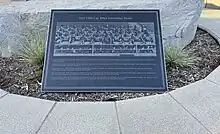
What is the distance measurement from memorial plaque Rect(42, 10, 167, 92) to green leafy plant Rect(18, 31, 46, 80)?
22cm

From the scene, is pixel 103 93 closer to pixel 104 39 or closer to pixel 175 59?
pixel 104 39

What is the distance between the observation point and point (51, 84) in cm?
326

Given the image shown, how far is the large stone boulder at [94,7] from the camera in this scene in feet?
12.8

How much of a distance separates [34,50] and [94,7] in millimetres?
824

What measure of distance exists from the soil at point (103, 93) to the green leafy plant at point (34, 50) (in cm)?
6

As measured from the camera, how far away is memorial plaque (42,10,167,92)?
10.8 feet

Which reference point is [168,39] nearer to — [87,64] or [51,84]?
[87,64]

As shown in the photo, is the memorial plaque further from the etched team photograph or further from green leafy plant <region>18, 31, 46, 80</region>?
green leafy plant <region>18, 31, 46, 80</region>

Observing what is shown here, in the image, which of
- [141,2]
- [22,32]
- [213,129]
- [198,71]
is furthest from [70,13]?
[213,129]

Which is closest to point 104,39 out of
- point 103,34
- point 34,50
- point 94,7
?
point 103,34

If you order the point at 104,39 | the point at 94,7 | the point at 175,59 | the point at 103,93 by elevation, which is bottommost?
the point at 103,93

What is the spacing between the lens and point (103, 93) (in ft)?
10.6

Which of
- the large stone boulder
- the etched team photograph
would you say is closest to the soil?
the large stone boulder

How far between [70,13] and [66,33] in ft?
0.82
